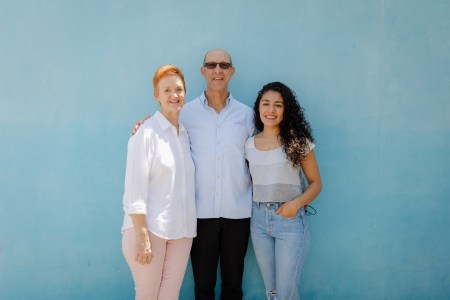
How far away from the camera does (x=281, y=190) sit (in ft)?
9.82

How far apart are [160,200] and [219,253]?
2.80 ft

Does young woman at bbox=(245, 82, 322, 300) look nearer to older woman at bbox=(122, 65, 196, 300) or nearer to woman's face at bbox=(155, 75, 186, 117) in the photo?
older woman at bbox=(122, 65, 196, 300)

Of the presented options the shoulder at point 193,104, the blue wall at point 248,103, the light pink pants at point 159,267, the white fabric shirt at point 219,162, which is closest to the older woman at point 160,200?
the light pink pants at point 159,267

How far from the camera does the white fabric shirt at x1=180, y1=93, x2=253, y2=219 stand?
10.3 feet

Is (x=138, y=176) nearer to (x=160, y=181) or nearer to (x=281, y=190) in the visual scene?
(x=160, y=181)

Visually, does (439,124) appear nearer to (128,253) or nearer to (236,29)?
(236,29)

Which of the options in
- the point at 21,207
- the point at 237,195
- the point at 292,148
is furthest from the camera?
the point at 21,207

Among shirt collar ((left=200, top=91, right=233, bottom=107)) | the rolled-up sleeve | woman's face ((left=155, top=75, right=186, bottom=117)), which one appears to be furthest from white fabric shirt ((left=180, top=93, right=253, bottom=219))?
the rolled-up sleeve

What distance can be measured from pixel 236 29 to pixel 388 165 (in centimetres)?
178

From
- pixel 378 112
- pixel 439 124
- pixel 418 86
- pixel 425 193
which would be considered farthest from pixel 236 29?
pixel 425 193

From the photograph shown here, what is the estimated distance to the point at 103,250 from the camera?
3602 millimetres

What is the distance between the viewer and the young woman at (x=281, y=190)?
2920mm

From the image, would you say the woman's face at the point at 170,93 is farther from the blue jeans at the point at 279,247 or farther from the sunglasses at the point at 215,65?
the blue jeans at the point at 279,247

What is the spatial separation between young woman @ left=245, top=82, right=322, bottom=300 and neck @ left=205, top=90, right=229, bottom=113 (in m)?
0.35
